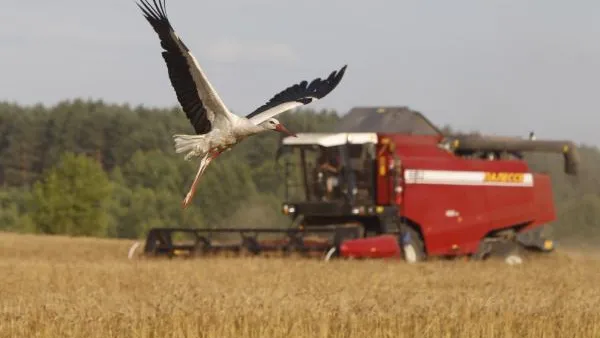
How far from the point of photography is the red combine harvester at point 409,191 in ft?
87.8

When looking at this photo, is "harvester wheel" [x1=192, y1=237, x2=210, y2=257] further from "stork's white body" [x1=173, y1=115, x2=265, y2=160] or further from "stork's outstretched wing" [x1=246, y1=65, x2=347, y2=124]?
"stork's white body" [x1=173, y1=115, x2=265, y2=160]

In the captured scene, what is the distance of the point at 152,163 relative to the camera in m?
71.7

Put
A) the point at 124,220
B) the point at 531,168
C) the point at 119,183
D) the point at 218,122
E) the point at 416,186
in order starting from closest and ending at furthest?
the point at 218,122 → the point at 416,186 → the point at 531,168 → the point at 124,220 → the point at 119,183

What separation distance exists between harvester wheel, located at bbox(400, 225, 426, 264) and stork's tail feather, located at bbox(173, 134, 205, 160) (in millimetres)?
10379

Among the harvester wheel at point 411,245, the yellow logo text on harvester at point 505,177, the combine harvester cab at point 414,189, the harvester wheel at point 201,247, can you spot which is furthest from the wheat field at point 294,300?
the yellow logo text on harvester at point 505,177

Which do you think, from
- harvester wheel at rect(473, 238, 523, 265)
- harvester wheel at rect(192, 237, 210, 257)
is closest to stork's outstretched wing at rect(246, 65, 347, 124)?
harvester wheel at rect(192, 237, 210, 257)

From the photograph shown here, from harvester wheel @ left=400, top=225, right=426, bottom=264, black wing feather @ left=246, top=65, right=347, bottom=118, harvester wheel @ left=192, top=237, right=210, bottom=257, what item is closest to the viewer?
black wing feather @ left=246, top=65, right=347, bottom=118

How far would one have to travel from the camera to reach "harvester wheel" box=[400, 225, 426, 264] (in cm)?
2586

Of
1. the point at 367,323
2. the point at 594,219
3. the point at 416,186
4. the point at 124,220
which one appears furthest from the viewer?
the point at 124,220

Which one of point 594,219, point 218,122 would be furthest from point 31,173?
point 218,122

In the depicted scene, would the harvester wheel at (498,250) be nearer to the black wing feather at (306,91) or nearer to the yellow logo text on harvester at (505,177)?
the yellow logo text on harvester at (505,177)

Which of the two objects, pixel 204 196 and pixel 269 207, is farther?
pixel 204 196

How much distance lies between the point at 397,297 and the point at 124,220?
49704mm

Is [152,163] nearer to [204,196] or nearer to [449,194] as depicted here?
[204,196]
